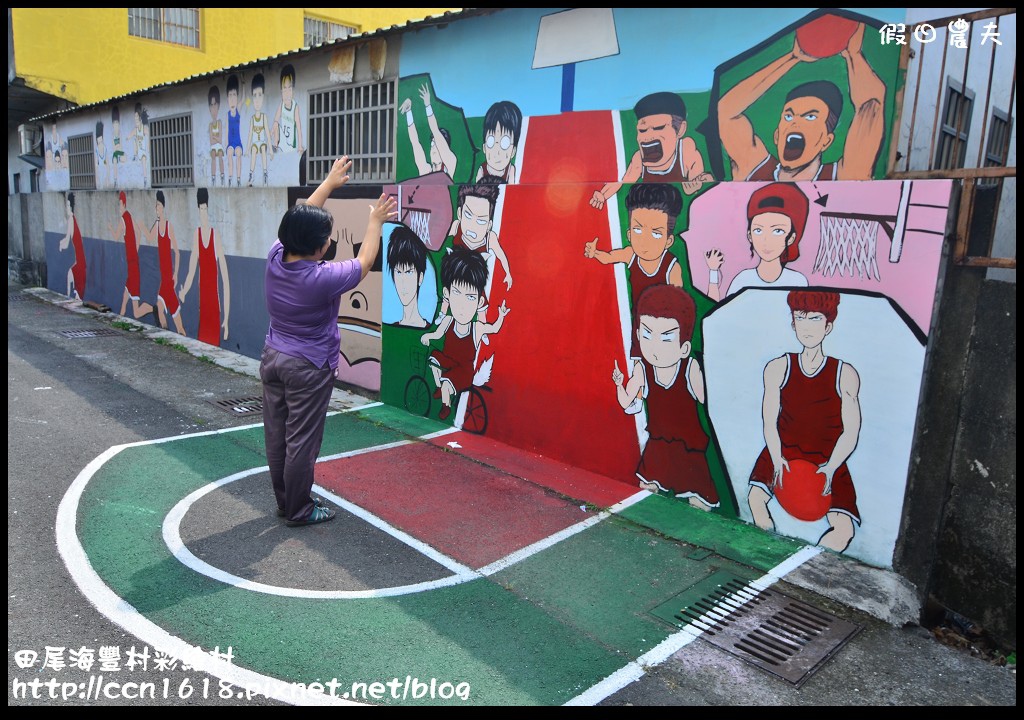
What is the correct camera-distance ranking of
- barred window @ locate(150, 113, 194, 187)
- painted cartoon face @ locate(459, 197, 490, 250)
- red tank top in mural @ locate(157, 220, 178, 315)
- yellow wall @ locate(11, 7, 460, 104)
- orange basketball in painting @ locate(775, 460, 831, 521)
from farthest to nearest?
yellow wall @ locate(11, 7, 460, 104), red tank top in mural @ locate(157, 220, 178, 315), barred window @ locate(150, 113, 194, 187), painted cartoon face @ locate(459, 197, 490, 250), orange basketball in painting @ locate(775, 460, 831, 521)

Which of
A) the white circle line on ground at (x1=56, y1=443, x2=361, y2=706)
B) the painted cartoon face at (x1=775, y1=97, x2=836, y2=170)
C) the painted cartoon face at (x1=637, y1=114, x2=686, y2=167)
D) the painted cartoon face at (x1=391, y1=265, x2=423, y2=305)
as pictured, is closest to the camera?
the white circle line on ground at (x1=56, y1=443, x2=361, y2=706)

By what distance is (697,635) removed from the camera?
3.86 meters

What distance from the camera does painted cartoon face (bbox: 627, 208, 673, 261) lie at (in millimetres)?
5367

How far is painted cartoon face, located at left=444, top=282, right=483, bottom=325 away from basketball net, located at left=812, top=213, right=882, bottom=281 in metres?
3.19

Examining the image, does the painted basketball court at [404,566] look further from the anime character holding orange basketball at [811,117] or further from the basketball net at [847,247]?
the anime character holding orange basketball at [811,117]

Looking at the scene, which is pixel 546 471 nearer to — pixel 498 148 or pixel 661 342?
pixel 661 342

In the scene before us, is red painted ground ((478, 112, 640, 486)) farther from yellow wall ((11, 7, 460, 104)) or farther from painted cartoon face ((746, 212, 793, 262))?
yellow wall ((11, 7, 460, 104))

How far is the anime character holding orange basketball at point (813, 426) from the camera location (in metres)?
4.55

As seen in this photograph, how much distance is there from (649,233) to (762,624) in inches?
111

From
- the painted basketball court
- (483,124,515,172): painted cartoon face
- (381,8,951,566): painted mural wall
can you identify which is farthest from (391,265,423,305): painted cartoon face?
the painted basketball court

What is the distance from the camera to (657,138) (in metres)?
5.39

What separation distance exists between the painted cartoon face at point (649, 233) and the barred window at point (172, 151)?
866 cm

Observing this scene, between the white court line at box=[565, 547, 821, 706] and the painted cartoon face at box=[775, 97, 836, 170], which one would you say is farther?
the painted cartoon face at box=[775, 97, 836, 170]
